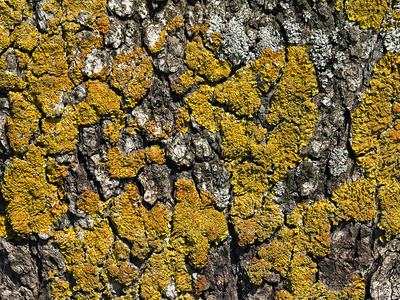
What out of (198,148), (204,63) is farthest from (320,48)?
(198,148)

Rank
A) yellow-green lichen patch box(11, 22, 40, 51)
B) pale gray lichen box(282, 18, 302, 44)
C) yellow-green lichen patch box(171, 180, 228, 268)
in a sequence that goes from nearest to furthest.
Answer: yellow-green lichen patch box(11, 22, 40, 51)
pale gray lichen box(282, 18, 302, 44)
yellow-green lichen patch box(171, 180, 228, 268)

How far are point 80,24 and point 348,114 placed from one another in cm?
178

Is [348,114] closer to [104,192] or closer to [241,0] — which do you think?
[241,0]

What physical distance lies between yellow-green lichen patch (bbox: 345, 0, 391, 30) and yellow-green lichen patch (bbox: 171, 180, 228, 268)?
4.84 ft

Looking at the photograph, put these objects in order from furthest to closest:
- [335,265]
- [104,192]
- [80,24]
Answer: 1. [335,265]
2. [104,192]
3. [80,24]

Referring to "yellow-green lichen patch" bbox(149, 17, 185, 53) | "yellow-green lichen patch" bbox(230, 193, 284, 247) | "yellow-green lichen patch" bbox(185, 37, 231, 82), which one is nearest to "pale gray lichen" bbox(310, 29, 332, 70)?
"yellow-green lichen patch" bbox(185, 37, 231, 82)

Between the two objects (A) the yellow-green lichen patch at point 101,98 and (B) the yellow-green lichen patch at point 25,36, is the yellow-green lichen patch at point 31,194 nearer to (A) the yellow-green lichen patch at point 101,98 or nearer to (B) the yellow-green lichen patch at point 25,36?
(A) the yellow-green lichen patch at point 101,98

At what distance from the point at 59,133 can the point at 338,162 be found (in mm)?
1816

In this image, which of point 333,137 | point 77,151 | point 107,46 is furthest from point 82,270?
point 333,137

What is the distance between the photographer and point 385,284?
8.06 ft

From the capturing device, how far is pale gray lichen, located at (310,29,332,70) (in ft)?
7.07

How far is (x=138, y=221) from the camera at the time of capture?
2.24 metres

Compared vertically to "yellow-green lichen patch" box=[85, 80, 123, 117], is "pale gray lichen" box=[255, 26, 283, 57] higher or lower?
higher

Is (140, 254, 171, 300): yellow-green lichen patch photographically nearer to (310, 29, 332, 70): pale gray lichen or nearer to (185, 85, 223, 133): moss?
(185, 85, 223, 133): moss
